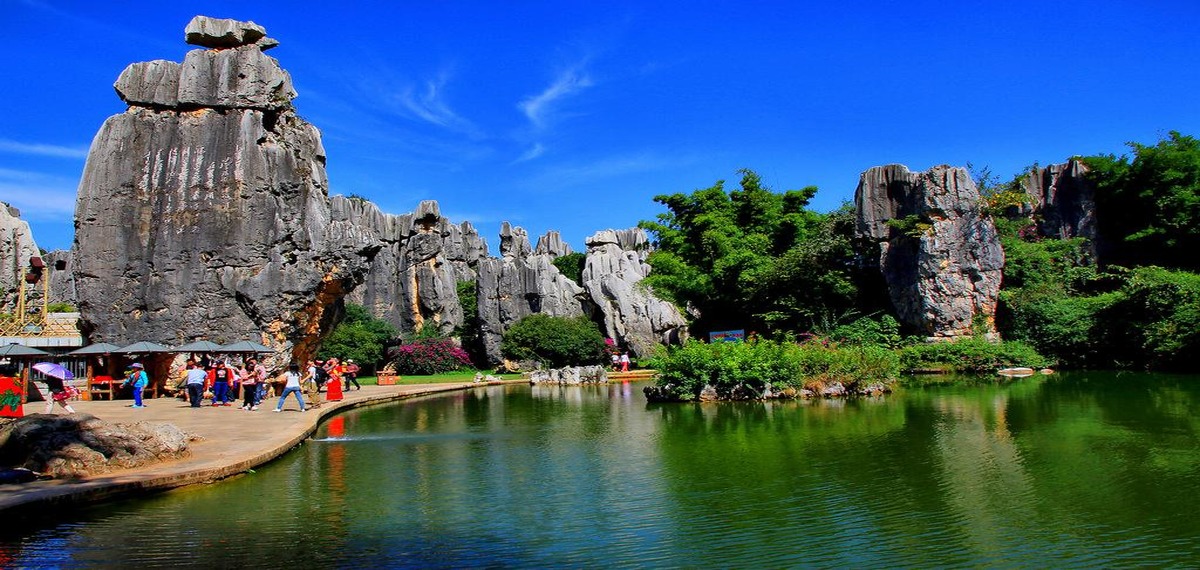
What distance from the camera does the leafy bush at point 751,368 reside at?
1788cm

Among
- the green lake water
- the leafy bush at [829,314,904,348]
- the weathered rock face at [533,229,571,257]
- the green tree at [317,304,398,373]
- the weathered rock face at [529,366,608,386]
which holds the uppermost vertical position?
the weathered rock face at [533,229,571,257]

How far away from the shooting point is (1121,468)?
28.9 ft

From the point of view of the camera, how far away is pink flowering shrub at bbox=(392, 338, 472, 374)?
39844mm

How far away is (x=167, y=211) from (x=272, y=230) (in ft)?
8.02

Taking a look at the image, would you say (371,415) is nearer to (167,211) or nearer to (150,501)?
(167,211)

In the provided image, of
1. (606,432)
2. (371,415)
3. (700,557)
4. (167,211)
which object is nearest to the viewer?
(700,557)

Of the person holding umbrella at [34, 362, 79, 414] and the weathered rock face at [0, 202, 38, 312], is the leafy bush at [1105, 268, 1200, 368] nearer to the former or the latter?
the person holding umbrella at [34, 362, 79, 414]

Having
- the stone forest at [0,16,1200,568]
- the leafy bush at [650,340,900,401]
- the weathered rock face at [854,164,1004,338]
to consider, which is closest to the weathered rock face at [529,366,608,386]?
the stone forest at [0,16,1200,568]

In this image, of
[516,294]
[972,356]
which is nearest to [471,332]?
[516,294]

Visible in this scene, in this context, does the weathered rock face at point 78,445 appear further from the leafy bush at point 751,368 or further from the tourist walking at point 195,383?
the leafy bush at point 751,368

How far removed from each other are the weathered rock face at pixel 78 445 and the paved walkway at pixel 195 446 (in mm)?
213

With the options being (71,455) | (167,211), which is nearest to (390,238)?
(167,211)

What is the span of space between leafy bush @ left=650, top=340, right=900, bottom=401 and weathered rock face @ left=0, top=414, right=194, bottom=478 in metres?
11.2

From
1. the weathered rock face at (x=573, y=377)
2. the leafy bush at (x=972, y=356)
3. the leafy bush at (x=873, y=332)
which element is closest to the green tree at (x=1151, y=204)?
the leafy bush at (x=972, y=356)
